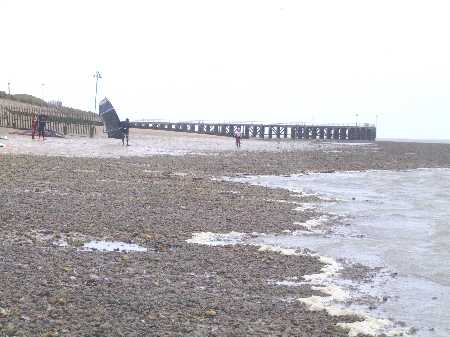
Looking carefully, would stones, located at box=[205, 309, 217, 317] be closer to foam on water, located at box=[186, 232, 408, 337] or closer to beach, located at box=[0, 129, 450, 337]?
beach, located at box=[0, 129, 450, 337]

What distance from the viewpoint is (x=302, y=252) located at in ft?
34.7

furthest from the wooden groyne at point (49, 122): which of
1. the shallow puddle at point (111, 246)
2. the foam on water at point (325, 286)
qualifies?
the shallow puddle at point (111, 246)

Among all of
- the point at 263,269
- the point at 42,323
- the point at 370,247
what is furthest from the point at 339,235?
the point at 42,323

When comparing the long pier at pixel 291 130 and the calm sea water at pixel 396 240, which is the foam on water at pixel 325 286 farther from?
the long pier at pixel 291 130

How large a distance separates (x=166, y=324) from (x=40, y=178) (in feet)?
39.5

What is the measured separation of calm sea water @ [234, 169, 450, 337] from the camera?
7.80 meters

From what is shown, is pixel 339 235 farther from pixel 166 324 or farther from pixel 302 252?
pixel 166 324

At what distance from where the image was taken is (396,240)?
41.5 ft

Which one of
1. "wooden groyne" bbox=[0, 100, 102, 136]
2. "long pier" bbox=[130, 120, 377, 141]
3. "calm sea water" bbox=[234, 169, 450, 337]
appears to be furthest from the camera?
"long pier" bbox=[130, 120, 377, 141]

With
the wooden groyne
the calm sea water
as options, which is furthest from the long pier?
the calm sea water

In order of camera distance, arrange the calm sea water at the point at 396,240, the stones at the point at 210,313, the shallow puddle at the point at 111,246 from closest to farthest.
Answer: the stones at the point at 210,313 < the calm sea water at the point at 396,240 < the shallow puddle at the point at 111,246

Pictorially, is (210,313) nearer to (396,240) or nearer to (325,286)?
(325,286)

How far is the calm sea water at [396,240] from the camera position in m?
7.80

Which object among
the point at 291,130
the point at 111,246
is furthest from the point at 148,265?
the point at 291,130
